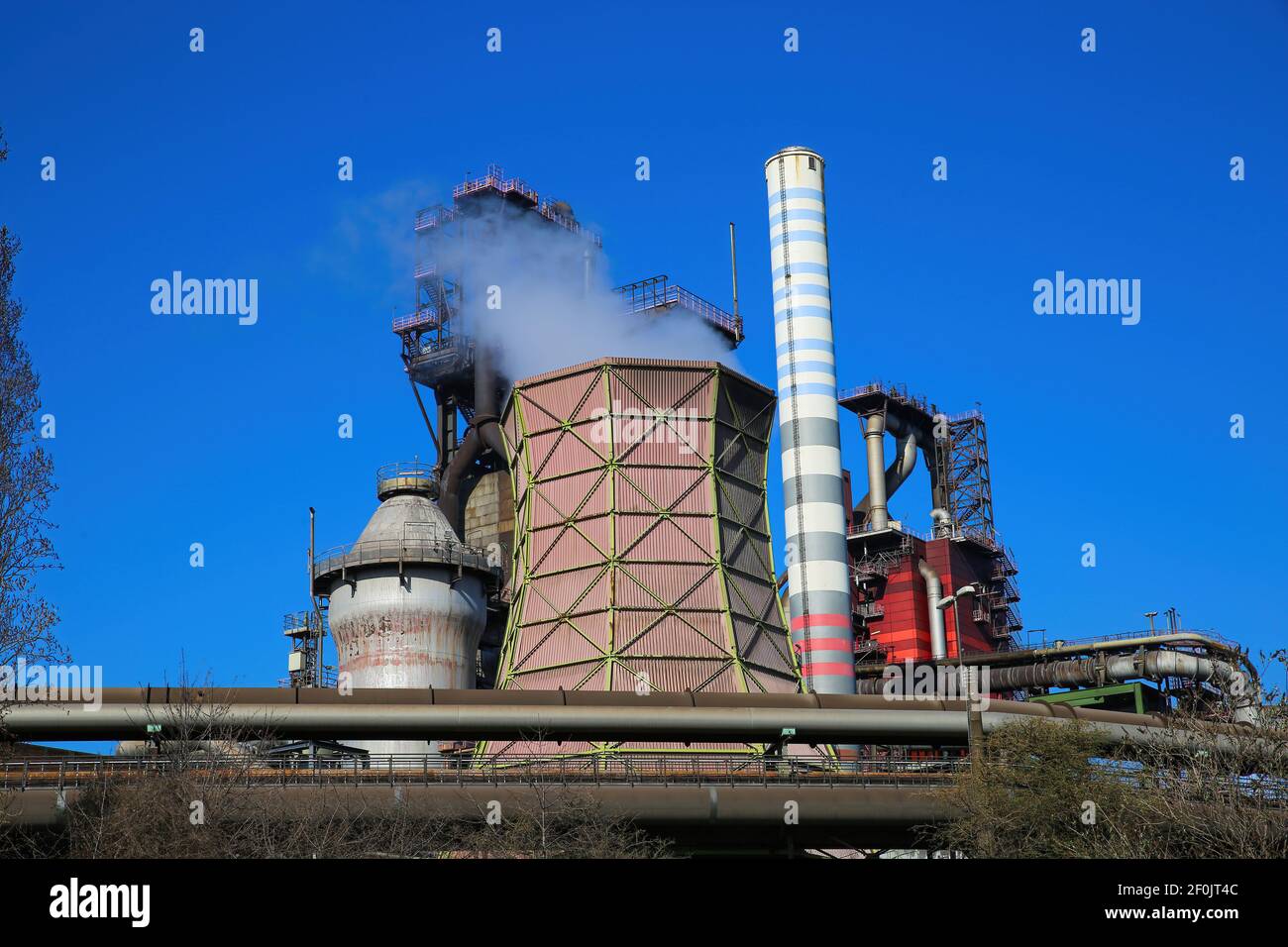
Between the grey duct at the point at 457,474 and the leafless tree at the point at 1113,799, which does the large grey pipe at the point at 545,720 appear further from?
the grey duct at the point at 457,474

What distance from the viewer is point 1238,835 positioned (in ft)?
103

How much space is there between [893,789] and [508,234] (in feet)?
164

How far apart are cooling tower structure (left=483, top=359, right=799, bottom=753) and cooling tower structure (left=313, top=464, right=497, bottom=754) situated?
832cm

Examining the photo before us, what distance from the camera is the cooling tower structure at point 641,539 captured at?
55.6 metres

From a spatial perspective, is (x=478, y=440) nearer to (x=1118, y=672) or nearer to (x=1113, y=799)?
(x=1118, y=672)

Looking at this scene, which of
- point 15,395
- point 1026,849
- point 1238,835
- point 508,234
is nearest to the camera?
point 1238,835

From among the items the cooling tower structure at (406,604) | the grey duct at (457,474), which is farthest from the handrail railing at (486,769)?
the grey duct at (457,474)

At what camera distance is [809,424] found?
64688mm

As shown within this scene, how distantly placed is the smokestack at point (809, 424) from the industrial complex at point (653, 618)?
0.12 meters

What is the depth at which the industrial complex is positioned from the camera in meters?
44.7

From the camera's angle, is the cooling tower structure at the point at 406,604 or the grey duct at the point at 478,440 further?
the grey duct at the point at 478,440

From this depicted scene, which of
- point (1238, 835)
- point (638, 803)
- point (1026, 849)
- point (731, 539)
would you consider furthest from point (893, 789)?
point (731, 539)
